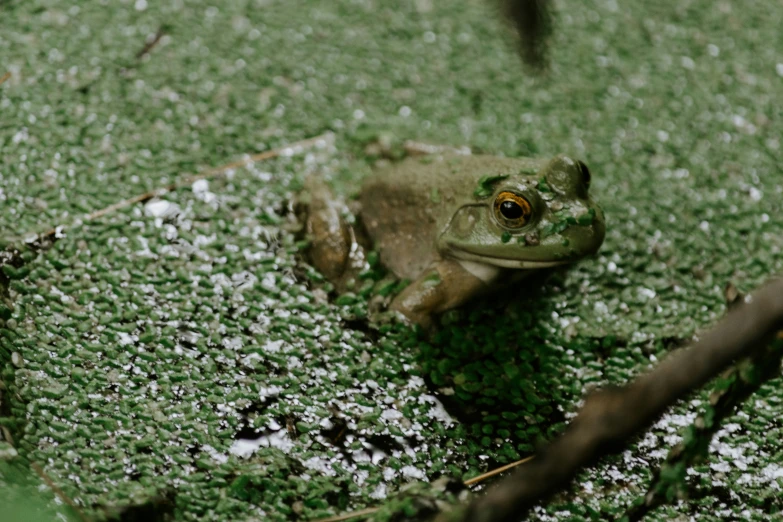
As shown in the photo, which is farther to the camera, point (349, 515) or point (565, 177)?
point (565, 177)

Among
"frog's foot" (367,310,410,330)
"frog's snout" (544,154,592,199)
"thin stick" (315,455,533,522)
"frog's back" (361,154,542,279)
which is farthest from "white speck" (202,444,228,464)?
"frog's snout" (544,154,592,199)

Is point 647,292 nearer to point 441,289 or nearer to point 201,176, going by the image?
point 441,289

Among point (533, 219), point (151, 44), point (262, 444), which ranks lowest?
point (262, 444)

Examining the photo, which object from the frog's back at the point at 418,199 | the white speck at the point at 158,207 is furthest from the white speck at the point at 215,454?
the white speck at the point at 158,207

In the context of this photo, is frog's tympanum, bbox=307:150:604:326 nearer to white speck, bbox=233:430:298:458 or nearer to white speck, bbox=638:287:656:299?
white speck, bbox=638:287:656:299

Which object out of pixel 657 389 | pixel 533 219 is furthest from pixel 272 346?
pixel 657 389

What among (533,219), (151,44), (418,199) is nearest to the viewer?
(533,219)
